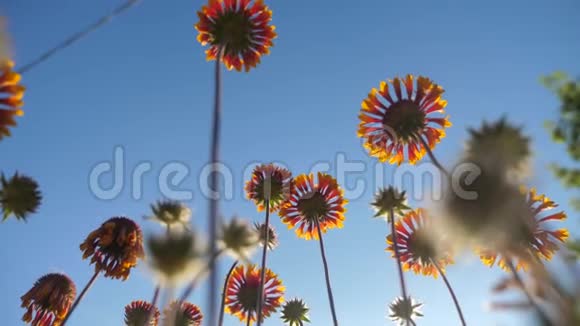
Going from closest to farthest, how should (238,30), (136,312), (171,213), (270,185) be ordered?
(171,213) → (238,30) → (270,185) → (136,312)

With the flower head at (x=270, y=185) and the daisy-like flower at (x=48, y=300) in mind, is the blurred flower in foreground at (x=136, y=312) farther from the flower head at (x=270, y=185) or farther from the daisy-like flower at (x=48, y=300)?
the flower head at (x=270, y=185)

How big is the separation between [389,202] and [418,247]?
1398 millimetres

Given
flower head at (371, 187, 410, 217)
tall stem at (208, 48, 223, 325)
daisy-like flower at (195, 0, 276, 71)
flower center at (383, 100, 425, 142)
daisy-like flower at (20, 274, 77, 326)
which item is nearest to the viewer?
tall stem at (208, 48, 223, 325)

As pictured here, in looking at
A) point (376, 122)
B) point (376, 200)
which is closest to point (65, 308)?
point (376, 200)

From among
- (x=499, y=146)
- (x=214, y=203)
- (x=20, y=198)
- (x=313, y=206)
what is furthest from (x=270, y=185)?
(x=214, y=203)

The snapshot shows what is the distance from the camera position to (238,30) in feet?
11.9

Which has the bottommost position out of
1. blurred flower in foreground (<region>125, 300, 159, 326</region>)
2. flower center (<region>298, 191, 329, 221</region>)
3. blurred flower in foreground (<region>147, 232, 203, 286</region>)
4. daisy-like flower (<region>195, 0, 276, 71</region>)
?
blurred flower in foreground (<region>147, 232, 203, 286</region>)

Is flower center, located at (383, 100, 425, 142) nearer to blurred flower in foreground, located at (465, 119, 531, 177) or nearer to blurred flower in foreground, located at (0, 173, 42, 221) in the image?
blurred flower in foreground, located at (465, 119, 531, 177)

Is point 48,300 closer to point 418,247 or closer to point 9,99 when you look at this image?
point 9,99

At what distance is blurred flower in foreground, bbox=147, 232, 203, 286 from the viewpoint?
167 centimetres

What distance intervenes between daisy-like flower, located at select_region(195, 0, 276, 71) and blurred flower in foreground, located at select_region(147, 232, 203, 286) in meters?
2.17

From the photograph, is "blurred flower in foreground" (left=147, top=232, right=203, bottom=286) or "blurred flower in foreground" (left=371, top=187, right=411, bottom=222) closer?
"blurred flower in foreground" (left=147, top=232, right=203, bottom=286)

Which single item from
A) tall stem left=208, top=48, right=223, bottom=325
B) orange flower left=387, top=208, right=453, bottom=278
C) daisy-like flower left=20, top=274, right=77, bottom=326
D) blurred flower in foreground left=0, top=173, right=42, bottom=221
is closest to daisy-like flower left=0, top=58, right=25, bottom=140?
blurred flower in foreground left=0, top=173, right=42, bottom=221

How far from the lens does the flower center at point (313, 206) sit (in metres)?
Result: 5.28
